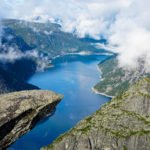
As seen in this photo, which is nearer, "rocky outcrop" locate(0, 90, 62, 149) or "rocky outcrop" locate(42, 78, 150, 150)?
"rocky outcrop" locate(0, 90, 62, 149)

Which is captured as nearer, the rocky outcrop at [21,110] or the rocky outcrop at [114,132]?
the rocky outcrop at [21,110]

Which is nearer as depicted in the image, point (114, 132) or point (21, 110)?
point (21, 110)

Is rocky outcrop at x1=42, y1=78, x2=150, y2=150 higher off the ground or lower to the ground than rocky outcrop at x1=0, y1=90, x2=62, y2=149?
lower

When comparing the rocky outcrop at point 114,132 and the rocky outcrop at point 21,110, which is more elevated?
the rocky outcrop at point 21,110

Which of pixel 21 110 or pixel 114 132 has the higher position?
pixel 21 110
